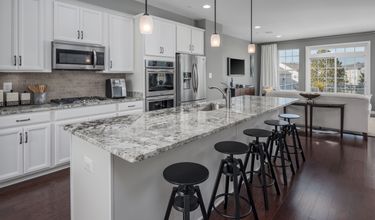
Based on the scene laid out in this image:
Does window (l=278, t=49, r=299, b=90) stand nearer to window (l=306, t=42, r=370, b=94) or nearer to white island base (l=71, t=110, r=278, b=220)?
window (l=306, t=42, r=370, b=94)

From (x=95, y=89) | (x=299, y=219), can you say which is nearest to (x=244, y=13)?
(x=95, y=89)

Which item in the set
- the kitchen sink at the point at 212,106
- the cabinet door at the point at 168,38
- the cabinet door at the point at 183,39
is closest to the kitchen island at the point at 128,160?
the kitchen sink at the point at 212,106

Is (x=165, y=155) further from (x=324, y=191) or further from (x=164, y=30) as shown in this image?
(x=164, y=30)

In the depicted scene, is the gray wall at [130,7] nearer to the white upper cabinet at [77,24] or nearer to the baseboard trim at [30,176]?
the white upper cabinet at [77,24]

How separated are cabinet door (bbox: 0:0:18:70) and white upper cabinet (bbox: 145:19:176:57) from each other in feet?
6.25

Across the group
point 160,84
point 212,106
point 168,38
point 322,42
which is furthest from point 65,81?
point 322,42

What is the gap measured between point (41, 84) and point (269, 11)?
466 cm

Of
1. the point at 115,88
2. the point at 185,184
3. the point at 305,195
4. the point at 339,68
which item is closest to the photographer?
the point at 185,184

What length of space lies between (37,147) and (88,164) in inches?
69.6

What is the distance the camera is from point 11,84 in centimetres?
319

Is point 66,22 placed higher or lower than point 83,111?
higher

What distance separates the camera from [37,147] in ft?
9.80

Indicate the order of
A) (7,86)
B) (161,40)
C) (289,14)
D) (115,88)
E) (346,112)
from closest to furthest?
Result: (7,86), (115,88), (161,40), (346,112), (289,14)

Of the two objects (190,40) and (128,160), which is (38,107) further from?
(190,40)
